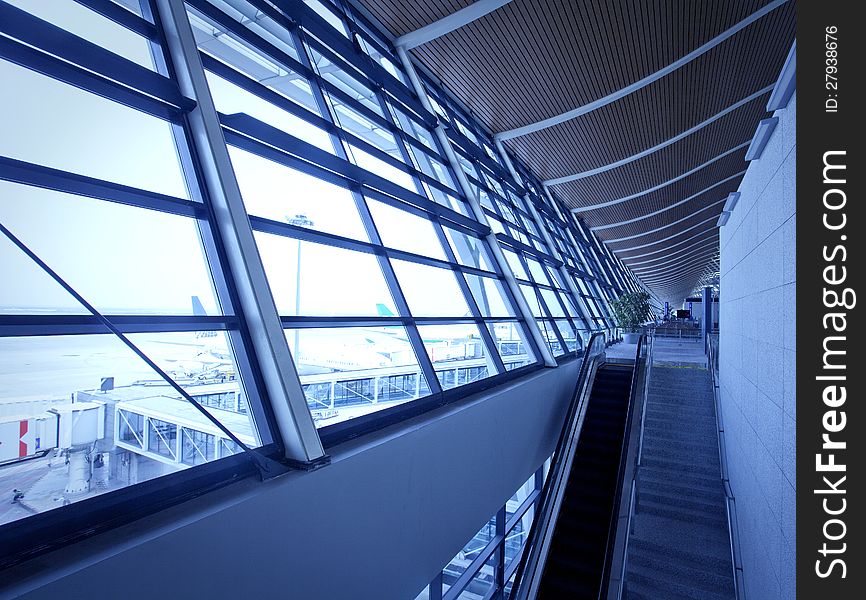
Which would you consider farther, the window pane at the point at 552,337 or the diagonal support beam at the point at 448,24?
the window pane at the point at 552,337

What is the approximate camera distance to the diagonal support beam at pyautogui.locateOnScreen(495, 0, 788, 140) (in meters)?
11.3

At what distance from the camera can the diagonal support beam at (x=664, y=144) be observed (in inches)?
608

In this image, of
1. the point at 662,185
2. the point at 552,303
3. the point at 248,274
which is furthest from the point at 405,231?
the point at 662,185

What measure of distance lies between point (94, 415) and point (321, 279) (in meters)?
2.76

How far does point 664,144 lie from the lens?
1733 centimetres

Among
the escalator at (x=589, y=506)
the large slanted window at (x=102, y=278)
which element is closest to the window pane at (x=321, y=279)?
the large slanted window at (x=102, y=278)

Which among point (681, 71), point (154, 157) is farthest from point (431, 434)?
point (681, 71)

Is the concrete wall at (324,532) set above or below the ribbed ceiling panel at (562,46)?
below

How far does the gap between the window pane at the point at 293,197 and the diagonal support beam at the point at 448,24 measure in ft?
16.7

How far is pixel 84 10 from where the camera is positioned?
417 centimetres

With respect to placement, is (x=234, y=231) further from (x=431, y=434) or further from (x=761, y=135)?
(x=761, y=135)

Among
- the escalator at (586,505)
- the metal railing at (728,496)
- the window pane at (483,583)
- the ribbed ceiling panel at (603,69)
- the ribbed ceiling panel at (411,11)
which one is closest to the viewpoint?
the metal railing at (728,496)

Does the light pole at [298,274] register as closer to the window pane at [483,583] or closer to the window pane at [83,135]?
the window pane at [83,135]

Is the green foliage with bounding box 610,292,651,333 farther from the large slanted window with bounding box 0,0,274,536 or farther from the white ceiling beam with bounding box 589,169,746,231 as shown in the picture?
the large slanted window with bounding box 0,0,274,536
